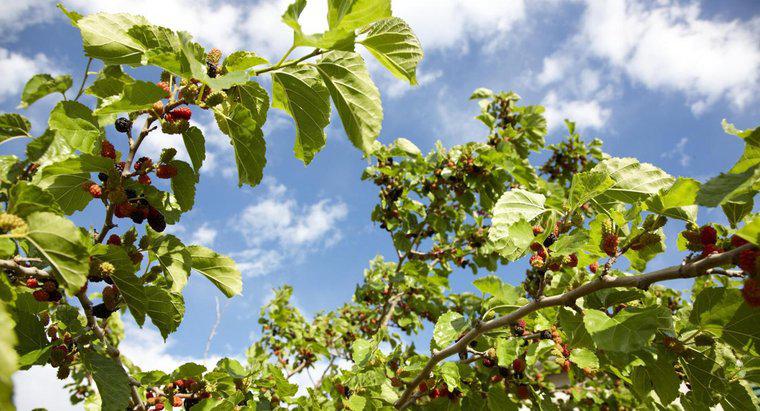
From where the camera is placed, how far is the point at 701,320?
4.74 feet

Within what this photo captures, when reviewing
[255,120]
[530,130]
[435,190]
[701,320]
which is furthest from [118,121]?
[530,130]

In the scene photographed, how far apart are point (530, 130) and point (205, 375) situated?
12.6ft

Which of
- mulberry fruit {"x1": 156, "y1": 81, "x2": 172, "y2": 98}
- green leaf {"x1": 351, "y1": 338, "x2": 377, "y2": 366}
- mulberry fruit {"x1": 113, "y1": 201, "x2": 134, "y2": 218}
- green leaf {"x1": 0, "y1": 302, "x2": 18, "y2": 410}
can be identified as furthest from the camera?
green leaf {"x1": 351, "y1": 338, "x2": 377, "y2": 366}

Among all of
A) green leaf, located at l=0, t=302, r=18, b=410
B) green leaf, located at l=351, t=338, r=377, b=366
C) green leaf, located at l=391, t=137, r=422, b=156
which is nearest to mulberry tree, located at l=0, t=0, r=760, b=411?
green leaf, located at l=0, t=302, r=18, b=410

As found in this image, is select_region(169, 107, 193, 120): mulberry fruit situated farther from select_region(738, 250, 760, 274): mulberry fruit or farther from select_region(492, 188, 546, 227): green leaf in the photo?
select_region(738, 250, 760, 274): mulberry fruit

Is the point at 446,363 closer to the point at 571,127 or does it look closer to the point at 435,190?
the point at 435,190

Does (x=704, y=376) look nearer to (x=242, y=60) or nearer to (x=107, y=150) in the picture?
(x=242, y=60)

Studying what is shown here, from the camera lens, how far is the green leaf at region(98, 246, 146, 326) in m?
1.28

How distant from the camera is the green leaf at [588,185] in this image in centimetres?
160

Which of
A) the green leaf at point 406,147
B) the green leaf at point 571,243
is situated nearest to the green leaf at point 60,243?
the green leaf at point 571,243

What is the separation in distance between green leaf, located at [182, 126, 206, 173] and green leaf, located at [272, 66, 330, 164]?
0.30 metres

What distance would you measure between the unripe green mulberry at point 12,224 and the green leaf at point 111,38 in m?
0.52

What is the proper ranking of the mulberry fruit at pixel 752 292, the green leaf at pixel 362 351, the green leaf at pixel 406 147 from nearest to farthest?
1. the mulberry fruit at pixel 752 292
2. the green leaf at pixel 362 351
3. the green leaf at pixel 406 147

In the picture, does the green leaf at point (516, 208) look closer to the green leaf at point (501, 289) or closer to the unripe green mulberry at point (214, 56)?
the green leaf at point (501, 289)
